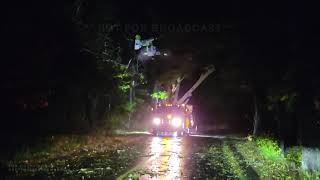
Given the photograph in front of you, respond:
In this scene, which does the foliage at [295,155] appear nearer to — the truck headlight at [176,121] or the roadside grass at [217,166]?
the roadside grass at [217,166]

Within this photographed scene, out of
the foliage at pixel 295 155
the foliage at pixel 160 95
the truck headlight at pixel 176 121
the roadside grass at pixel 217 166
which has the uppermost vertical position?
the foliage at pixel 160 95

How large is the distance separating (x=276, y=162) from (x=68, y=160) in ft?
25.9

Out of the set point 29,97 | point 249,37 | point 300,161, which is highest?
point 249,37

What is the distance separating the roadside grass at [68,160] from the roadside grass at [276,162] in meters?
4.67

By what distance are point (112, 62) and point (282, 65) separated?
19809 mm

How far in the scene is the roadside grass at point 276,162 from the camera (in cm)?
1566

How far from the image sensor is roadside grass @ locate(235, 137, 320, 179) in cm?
1566

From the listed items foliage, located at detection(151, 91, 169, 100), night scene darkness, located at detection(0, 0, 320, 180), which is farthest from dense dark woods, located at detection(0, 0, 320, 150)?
foliage, located at detection(151, 91, 169, 100)

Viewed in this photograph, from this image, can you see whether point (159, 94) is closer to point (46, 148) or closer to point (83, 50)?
point (83, 50)

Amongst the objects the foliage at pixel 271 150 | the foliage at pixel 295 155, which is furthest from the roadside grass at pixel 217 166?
the foliage at pixel 295 155

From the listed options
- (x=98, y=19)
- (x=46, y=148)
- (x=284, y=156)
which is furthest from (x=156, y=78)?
(x=284, y=156)

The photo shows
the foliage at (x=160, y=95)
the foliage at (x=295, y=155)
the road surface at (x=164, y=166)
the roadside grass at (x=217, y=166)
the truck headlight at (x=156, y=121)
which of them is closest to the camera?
the road surface at (x=164, y=166)

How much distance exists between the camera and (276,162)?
19.5 metres

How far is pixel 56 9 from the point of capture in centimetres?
2245
